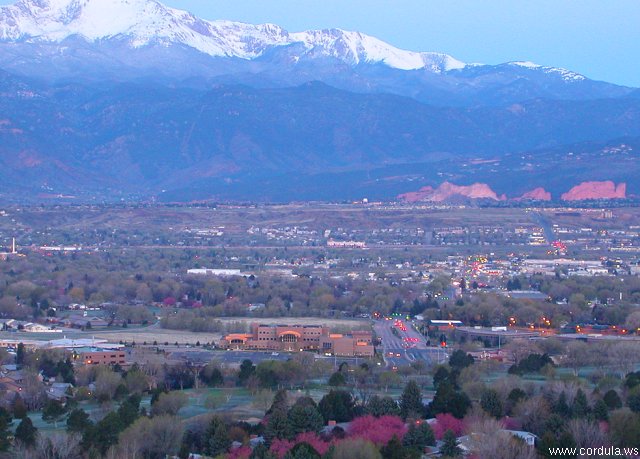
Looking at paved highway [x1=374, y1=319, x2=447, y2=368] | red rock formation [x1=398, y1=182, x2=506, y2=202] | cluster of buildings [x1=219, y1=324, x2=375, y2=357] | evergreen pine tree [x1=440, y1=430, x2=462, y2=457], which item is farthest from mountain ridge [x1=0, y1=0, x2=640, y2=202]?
evergreen pine tree [x1=440, y1=430, x2=462, y2=457]

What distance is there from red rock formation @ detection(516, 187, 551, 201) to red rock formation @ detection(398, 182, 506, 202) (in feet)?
4.70

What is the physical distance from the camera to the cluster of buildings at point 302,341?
139ft

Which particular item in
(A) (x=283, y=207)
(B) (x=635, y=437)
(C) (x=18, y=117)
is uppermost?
(C) (x=18, y=117)

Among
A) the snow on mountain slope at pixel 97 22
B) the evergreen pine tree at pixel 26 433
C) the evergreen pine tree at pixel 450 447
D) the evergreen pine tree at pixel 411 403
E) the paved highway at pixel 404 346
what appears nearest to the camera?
the evergreen pine tree at pixel 450 447

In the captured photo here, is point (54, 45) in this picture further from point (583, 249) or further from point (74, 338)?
point (74, 338)

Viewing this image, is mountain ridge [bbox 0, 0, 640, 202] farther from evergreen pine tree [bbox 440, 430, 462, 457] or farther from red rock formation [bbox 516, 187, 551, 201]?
evergreen pine tree [bbox 440, 430, 462, 457]

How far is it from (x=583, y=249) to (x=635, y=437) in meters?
55.0

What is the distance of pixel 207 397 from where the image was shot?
3309cm

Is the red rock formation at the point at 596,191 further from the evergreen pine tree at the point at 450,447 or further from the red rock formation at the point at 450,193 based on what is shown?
the evergreen pine tree at the point at 450,447

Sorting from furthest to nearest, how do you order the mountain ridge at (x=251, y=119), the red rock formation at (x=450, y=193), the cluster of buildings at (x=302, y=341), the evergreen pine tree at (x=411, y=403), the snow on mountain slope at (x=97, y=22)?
the snow on mountain slope at (x=97, y=22) → the mountain ridge at (x=251, y=119) → the red rock formation at (x=450, y=193) → the cluster of buildings at (x=302, y=341) → the evergreen pine tree at (x=411, y=403)

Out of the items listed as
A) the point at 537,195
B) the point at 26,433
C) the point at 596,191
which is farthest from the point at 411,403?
the point at 537,195

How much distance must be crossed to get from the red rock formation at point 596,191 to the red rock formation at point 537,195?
4.98 feet

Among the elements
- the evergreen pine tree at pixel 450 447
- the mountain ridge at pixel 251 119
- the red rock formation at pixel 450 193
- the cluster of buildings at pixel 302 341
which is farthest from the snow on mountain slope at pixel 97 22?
the evergreen pine tree at pixel 450 447

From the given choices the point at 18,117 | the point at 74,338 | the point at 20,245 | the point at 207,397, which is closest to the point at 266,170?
the point at 18,117
